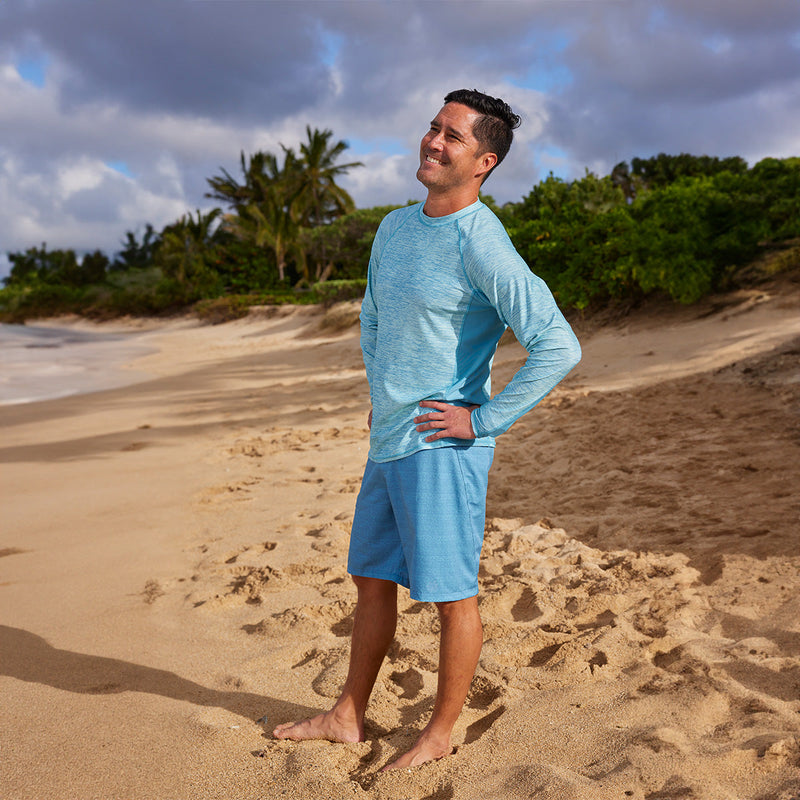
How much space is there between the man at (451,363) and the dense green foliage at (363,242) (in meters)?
8.17

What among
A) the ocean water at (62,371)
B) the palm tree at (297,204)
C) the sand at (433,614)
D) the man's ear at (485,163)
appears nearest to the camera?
the man's ear at (485,163)

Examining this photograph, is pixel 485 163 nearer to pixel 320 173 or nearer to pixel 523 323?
pixel 523 323

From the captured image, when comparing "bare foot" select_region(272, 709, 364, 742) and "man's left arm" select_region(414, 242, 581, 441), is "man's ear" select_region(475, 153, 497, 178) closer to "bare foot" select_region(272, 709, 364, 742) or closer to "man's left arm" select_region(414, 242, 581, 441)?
A: "man's left arm" select_region(414, 242, 581, 441)

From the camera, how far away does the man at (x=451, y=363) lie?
1707 millimetres

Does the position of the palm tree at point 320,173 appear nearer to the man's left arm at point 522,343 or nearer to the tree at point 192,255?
the tree at point 192,255

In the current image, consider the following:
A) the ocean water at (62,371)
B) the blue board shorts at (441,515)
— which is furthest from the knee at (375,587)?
the ocean water at (62,371)

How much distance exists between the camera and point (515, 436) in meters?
5.85

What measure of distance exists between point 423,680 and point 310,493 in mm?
2383

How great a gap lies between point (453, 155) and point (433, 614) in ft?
6.06

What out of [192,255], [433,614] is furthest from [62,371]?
[192,255]

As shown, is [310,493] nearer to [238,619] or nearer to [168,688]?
[238,619]

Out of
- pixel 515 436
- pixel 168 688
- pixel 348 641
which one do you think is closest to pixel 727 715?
pixel 348 641

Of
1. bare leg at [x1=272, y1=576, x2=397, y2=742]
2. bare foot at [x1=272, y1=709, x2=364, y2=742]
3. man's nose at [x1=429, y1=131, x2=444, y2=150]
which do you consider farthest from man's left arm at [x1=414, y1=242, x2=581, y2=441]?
bare foot at [x1=272, y1=709, x2=364, y2=742]

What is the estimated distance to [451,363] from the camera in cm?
179
